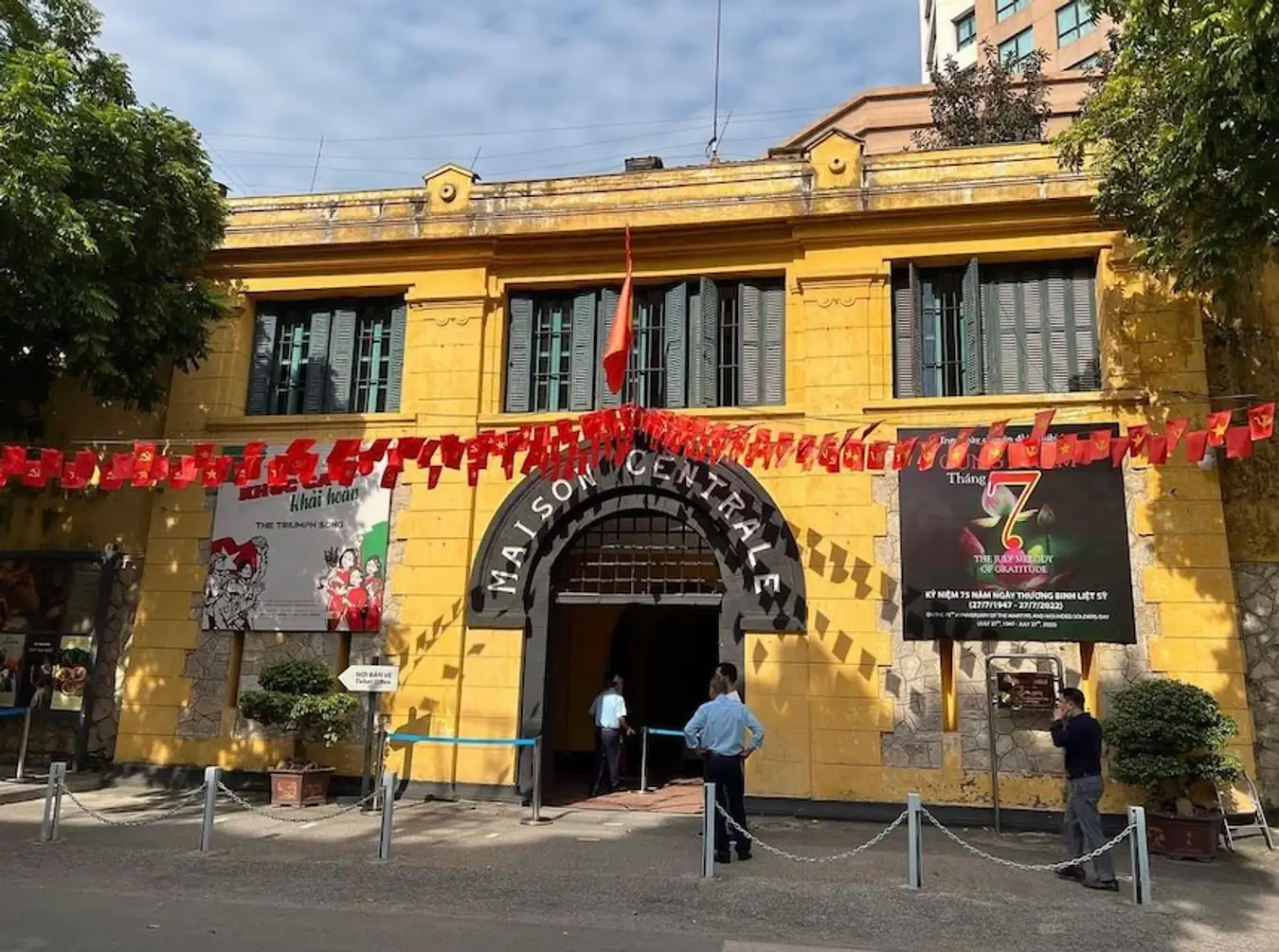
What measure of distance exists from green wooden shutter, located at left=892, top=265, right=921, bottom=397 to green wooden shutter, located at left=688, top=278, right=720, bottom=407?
2298 mm

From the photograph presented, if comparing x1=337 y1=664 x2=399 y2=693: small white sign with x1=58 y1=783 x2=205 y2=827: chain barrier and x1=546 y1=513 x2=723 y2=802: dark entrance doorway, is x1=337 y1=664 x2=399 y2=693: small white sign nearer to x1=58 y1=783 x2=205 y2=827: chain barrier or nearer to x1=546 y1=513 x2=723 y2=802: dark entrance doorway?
x1=58 y1=783 x2=205 y2=827: chain barrier

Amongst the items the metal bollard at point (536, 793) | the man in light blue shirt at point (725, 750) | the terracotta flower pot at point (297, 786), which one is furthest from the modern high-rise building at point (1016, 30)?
the terracotta flower pot at point (297, 786)

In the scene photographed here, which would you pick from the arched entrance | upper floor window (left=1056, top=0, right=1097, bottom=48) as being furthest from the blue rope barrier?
upper floor window (left=1056, top=0, right=1097, bottom=48)

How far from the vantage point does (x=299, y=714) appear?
1145cm

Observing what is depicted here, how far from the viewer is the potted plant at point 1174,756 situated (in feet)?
30.8

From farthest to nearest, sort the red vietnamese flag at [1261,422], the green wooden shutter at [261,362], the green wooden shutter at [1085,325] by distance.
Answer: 1. the green wooden shutter at [261,362]
2. the green wooden shutter at [1085,325]
3. the red vietnamese flag at [1261,422]

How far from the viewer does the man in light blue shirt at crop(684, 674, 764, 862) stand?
871cm

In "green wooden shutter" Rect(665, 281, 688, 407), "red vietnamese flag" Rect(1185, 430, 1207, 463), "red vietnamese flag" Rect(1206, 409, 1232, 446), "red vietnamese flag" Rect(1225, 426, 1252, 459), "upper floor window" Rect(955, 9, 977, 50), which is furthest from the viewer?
"upper floor window" Rect(955, 9, 977, 50)

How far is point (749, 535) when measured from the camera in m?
12.0

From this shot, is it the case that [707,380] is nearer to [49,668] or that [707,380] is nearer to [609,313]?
[609,313]

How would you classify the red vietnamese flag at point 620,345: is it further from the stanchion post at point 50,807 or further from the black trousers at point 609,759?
the stanchion post at point 50,807

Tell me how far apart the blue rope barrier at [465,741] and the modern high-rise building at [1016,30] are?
2927 centimetres

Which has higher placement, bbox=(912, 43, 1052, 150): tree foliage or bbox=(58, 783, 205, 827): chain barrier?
bbox=(912, 43, 1052, 150): tree foliage

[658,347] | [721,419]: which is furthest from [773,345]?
[658,347]
